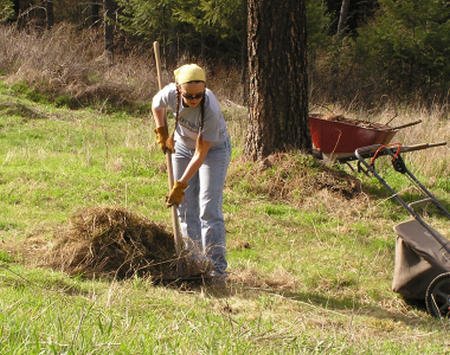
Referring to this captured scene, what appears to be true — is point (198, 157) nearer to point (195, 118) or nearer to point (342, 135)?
point (195, 118)

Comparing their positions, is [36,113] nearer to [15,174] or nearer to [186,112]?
[15,174]

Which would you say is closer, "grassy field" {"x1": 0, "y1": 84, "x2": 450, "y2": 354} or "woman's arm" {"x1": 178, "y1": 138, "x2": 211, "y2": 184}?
"grassy field" {"x1": 0, "y1": 84, "x2": 450, "y2": 354}

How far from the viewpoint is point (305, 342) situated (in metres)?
3.66

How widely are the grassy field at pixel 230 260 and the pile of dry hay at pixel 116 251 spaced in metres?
0.17

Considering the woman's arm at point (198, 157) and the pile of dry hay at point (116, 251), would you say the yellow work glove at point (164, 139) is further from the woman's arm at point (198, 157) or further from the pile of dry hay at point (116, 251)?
the pile of dry hay at point (116, 251)

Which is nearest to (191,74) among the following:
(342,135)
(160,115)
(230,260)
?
(160,115)

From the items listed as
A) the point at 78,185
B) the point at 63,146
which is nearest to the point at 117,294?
the point at 78,185

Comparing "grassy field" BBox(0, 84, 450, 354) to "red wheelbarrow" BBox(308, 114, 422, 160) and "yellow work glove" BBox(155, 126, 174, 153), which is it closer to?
"red wheelbarrow" BBox(308, 114, 422, 160)

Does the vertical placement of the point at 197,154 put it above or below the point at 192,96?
below

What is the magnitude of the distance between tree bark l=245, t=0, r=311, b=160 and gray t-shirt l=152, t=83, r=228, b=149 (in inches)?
133

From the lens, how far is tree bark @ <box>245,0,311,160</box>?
9164mm

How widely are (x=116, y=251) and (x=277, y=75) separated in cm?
392

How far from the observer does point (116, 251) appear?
600cm

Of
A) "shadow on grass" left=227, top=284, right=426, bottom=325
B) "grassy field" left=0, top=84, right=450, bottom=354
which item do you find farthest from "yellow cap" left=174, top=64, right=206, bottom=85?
"shadow on grass" left=227, top=284, right=426, bottom=325
